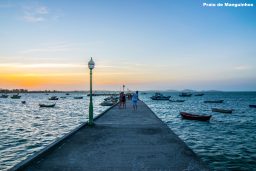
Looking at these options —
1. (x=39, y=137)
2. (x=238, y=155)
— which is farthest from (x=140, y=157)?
(x=39, y=137)

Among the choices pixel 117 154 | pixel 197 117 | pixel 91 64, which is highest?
pixel 91 64

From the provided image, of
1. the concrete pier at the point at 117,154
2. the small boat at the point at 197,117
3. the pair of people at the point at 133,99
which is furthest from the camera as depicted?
the small boat at the point at 197,117

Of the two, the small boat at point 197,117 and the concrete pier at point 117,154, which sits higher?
the concrete pier at point 117,154

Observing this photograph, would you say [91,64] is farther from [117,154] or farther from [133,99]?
[133,99]

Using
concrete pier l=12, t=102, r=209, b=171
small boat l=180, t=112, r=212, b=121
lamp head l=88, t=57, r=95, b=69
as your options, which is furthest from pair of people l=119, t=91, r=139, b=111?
concrete pier l=12, t=102, r=209, b=171

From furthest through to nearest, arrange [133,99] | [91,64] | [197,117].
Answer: [197,117], [133,99], [91,64]

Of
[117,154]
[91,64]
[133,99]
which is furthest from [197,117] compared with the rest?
[117,154]

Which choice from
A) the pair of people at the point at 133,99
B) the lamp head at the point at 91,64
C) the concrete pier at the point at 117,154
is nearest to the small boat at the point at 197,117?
the pair of people at the point at 133,99

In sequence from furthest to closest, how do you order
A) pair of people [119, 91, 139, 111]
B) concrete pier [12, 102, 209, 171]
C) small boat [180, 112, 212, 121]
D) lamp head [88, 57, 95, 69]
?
small boat [180, 112, 212, 121]
pair of people [119, 91, 139, 111]
lamp head [88, 57, 95, 69]
concrete pier [12, 102, 209, 171]

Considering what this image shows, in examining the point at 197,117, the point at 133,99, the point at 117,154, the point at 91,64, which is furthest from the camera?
the point at 197,117

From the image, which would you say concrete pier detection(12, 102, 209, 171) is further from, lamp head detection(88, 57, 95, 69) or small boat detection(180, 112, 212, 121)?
small boat detection(180, 112, 212, 121)

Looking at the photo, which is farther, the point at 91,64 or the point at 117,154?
the point at 91,64

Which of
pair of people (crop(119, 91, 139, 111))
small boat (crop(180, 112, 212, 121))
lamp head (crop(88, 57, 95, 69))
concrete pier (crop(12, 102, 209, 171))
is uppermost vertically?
lamp head (crop(88, 57, 95, 69))

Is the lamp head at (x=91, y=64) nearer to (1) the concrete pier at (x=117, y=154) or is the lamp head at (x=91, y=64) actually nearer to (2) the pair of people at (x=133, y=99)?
(1) the concrete pier at (x=117, y=154)
